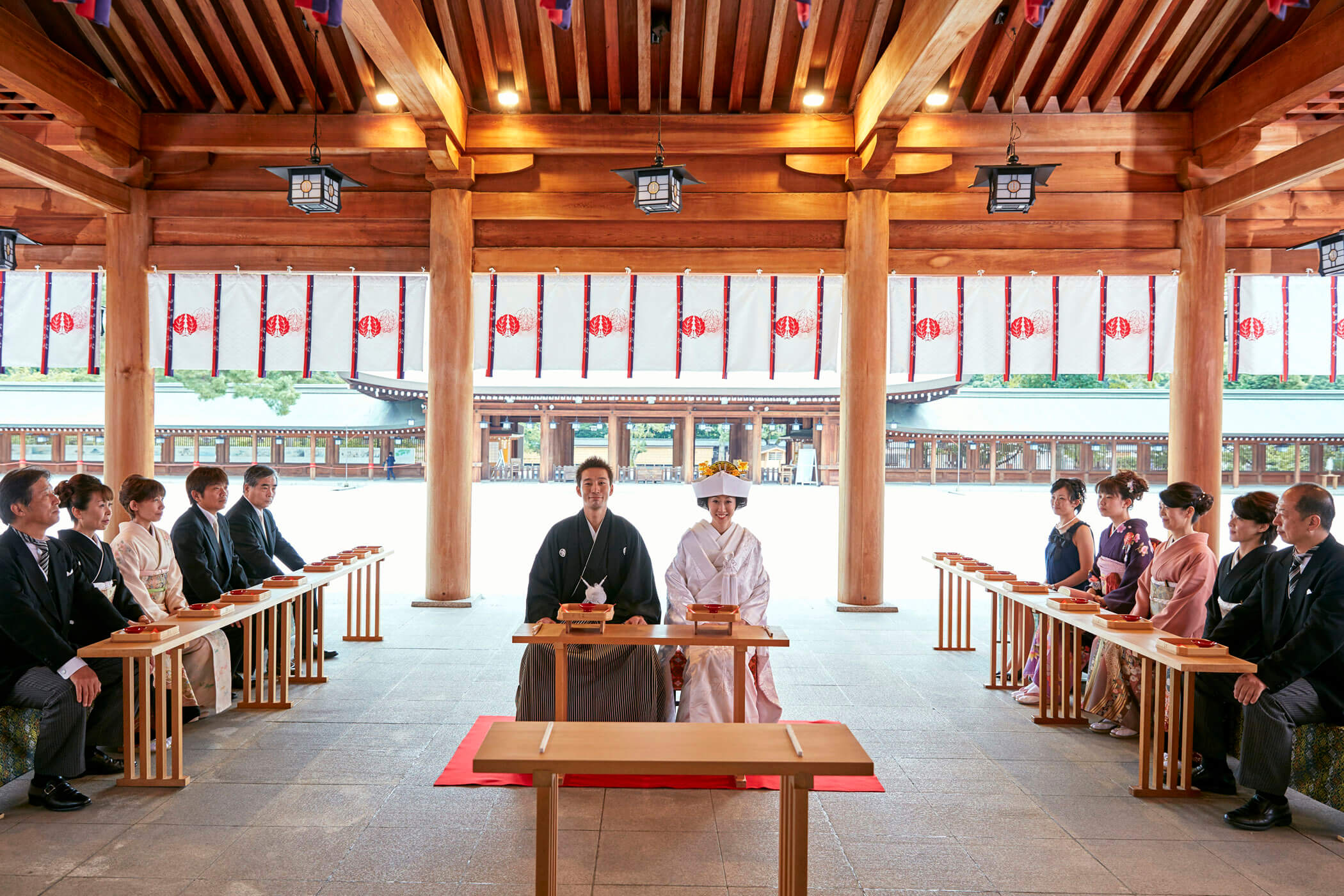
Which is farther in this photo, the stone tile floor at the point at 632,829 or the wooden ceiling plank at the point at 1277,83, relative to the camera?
the wooden ceiling plank at the point at 1277,83

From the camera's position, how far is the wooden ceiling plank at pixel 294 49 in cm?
648

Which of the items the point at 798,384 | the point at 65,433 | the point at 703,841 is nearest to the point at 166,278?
the point at 703,841

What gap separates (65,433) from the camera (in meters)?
25.0

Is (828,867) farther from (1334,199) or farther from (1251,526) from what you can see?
(1334,199)

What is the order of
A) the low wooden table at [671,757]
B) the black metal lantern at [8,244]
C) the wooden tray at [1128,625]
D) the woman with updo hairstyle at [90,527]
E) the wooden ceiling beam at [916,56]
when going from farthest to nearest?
the black metal lantern at [8,244]
the wooden ceiling beam at [916,56]
the wooden tray at [1128,625]
the woman with updo hairstyle at [90,527]
the low wooden table at [671,757]

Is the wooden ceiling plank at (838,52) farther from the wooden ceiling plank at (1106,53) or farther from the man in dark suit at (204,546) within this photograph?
the man in dark suit at (204,546)

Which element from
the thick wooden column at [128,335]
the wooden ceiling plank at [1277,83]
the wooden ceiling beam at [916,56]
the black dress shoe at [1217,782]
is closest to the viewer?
the black dress shoe at [1217,782]

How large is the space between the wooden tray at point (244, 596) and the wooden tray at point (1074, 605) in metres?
4.50

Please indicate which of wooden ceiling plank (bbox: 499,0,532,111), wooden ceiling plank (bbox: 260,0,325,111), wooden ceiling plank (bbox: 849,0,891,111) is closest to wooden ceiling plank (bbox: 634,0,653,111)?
wooden ceiling plank (bbox: 499,0,532,111)

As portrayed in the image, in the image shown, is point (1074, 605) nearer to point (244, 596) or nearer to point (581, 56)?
point (244, 596)

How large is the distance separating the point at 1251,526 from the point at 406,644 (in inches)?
221

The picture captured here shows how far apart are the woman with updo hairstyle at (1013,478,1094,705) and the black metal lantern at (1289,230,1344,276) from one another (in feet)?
12.5

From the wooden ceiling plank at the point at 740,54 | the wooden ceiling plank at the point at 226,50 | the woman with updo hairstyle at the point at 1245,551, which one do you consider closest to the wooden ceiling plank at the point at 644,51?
the wooden ceiling plank at the point at 740,54

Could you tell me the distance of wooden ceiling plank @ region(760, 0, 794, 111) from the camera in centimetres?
644
